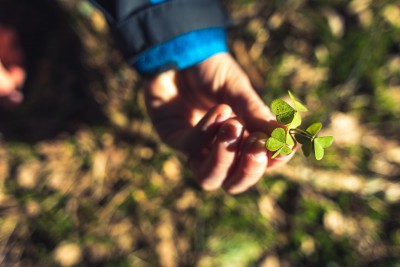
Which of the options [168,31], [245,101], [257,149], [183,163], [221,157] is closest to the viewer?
[257,149]

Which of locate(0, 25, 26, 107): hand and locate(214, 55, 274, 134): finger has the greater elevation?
locate(0, 25, 26, 107): hand

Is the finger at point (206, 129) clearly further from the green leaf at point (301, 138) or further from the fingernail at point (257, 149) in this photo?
the green leaf at point (301, 138)

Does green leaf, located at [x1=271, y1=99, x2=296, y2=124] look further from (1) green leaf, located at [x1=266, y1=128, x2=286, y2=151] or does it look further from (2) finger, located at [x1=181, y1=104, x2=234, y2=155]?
(2) finger, located at [x1=181, y1=104, x2=234, y2=155]

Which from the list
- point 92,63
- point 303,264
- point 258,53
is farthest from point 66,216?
point 258,53

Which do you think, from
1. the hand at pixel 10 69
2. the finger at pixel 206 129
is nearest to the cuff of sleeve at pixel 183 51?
the finger at pixel 206 129

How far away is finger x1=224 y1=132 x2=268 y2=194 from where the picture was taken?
3.18 feet

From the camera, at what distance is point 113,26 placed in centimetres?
159

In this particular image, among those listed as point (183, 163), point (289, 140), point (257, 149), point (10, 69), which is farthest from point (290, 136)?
point (10, 69)

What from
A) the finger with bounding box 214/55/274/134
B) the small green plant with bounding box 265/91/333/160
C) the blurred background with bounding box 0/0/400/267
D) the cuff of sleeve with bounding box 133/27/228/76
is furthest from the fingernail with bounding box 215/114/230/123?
the blurred background with bounding box 0/0/400/267

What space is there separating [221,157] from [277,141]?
0.98 ft

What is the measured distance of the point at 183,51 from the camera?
147 centimetres

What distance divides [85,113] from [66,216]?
0.58m

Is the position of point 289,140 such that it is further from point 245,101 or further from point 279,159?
point 245,101

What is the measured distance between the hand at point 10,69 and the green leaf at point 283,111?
5.53 ft
